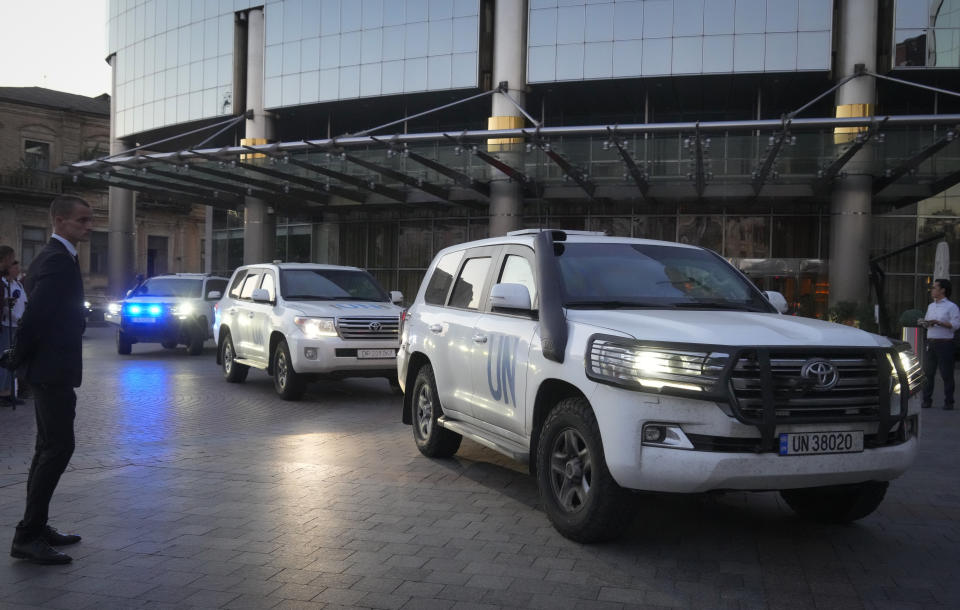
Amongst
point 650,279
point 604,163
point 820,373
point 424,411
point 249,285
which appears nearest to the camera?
point 820,373

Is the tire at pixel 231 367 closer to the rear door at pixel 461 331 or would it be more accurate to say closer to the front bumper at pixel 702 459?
the rear door at pixel 461 331

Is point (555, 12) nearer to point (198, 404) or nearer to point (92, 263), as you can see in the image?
point (198, 404)

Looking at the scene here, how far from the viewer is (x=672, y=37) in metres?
27.5

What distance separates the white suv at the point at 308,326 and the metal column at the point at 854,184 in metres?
18.0

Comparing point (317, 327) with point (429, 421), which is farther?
point (317, 327)

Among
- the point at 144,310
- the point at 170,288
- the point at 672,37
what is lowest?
the point at 144,310

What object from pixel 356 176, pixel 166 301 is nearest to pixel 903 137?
pixel 356 176

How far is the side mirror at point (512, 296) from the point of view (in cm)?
576

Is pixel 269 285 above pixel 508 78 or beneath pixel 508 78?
beneath

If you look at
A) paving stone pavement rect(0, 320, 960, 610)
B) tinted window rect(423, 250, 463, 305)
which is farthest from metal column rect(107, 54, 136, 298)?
tinted window rect(423, 250, 463, 305)

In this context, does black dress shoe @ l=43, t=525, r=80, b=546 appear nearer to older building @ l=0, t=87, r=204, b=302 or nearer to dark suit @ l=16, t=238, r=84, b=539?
dark suit @ l=16, t=238, r=84, b=539

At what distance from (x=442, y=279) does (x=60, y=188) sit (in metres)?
51.1

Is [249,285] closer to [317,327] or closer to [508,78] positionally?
[317,327]

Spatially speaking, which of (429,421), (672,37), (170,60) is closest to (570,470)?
(429,421)
